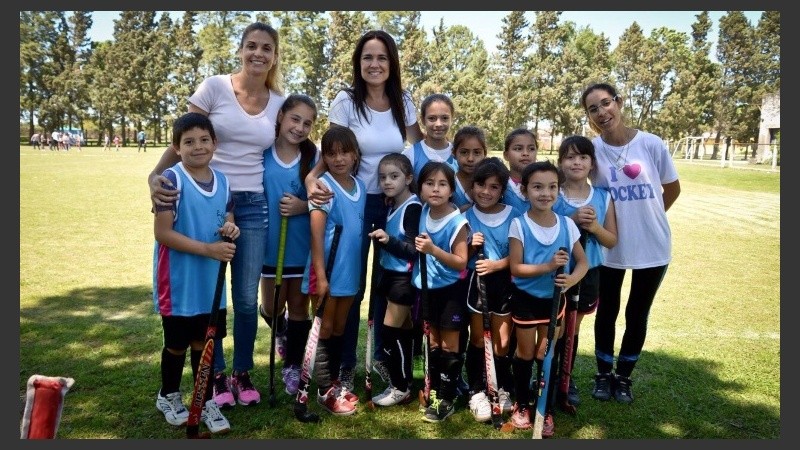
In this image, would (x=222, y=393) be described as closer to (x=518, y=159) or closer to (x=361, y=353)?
(x=361, y=353)

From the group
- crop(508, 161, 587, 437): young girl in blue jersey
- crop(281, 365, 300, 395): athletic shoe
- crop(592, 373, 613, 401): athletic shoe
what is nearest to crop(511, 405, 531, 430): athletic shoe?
crop(508, 161, 587, 437): young girl in blue jersey

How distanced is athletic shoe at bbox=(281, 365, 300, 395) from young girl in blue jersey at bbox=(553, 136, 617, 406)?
201cm

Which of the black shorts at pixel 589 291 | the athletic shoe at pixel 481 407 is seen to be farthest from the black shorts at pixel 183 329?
the black shorts at pixel 589 291

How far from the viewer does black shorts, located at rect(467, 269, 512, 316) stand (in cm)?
383

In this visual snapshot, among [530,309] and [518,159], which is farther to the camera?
[518,159]

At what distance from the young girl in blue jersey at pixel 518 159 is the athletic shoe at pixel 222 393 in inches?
97.8

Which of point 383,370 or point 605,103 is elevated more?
point 605,103

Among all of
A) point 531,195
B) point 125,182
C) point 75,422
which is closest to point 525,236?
point 531,195

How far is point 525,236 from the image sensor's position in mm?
3668

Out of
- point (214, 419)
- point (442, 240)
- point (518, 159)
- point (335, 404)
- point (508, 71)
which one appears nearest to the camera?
point (214, 419)

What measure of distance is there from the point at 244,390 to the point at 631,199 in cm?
324

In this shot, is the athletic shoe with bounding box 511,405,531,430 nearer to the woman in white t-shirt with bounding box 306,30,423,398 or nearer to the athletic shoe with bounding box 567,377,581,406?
the athletic shoe with bounding box 567,377,581,406

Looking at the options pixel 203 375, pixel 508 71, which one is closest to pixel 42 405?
pixel 203 375

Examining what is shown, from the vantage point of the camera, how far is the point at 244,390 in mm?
4062
